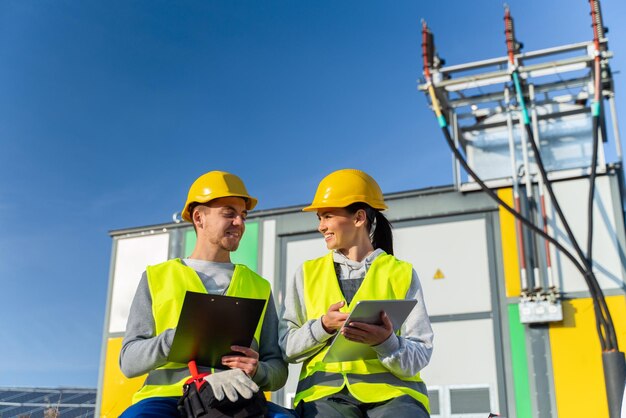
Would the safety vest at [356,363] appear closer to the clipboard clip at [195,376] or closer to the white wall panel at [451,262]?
the clipboard clip at [195,376]

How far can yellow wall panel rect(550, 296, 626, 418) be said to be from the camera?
7859 millimetres

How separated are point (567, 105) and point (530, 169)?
1.45 meters

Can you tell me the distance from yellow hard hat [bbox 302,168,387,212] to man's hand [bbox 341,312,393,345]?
0.75 m

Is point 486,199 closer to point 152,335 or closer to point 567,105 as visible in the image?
point 567,105

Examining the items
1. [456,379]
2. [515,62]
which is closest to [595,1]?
[515,62]

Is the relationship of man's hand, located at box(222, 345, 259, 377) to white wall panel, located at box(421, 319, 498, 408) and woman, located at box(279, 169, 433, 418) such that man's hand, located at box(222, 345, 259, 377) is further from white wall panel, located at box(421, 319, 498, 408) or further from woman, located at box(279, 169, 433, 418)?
white wall panel, located at box(421, 319, 498, 408)

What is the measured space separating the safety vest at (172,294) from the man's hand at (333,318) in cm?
41

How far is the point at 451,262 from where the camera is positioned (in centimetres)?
896

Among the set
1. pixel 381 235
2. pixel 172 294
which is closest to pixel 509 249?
pixel 381 235

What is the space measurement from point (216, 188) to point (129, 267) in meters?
8.01

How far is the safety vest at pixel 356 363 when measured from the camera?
112 inches

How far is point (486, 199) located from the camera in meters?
9.12

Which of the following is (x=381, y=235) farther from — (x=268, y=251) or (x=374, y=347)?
(x=268, y=251)

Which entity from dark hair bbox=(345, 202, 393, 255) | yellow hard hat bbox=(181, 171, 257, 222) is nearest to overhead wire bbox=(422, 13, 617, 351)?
dark hair bbox=(345, 202, 393, 255)
